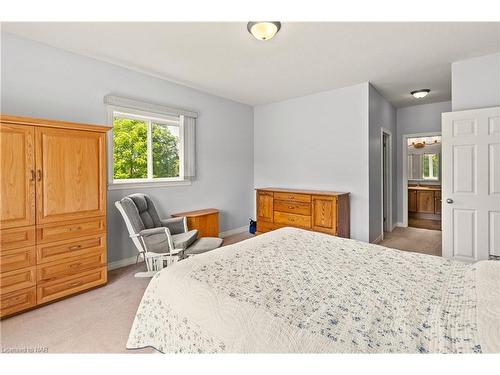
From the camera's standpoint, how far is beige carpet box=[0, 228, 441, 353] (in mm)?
1894

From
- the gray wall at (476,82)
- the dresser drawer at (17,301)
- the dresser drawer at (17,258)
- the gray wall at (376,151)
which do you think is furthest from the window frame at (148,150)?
the gray wall at (476,82)

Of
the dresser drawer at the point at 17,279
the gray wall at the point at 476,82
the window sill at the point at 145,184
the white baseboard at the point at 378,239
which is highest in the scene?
the gray wall at the point at 476,82

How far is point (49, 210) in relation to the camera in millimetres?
2441

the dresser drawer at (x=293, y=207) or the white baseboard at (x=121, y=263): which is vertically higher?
the dresser drawer at (x=293, y=207)

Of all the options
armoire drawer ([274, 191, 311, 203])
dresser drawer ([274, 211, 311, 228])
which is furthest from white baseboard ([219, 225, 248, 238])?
armoire drawer ([274, 191, 311, 203])

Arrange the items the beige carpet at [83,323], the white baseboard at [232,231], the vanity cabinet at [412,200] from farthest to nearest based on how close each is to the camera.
→ 1. the vanity cabinet at [412,200]
2. the white baseboard at [232,231]
3. the beige carpet at [83,323]

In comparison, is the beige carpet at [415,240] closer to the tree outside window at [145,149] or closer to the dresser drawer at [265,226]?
the dresser drawer at [265,226]

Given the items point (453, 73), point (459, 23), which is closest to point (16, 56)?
point (459, 23)

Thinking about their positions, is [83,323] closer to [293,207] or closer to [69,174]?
[69,174]

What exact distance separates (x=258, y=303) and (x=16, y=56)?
3356 millimetres

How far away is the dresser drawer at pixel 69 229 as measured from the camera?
242cm

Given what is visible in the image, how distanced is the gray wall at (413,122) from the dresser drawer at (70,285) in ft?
19.1

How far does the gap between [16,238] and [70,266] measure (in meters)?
0.53

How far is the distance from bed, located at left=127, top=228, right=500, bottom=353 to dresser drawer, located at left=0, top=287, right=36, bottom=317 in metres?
1.44
